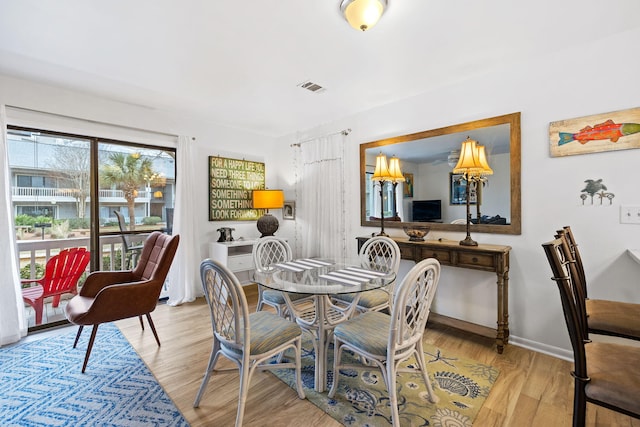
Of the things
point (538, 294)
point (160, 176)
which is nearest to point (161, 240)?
point (160, 176)

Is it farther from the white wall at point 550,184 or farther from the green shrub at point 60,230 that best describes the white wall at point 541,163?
the green shrub at point 60,230

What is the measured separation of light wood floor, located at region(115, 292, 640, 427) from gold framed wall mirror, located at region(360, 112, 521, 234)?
1075 millimetres

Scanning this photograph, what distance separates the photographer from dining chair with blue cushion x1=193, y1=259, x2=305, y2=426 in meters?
1.50

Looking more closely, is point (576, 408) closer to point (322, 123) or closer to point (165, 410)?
point (165, 410)

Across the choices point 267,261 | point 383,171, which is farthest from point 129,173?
point 383,171

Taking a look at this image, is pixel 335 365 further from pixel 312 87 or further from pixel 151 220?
pixel 151 220

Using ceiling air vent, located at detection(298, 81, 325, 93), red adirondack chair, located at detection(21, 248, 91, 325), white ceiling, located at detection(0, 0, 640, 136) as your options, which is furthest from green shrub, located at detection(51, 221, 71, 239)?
ceiling air vent, located at detection(298, 81, 325, 93)

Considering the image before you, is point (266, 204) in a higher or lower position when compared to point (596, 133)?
lower

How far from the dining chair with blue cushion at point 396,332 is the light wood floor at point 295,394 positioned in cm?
32

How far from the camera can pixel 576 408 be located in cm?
116

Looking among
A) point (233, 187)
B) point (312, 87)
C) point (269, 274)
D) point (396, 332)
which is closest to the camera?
point (396, 332)

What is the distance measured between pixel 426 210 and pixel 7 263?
4.09m

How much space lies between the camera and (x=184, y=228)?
3.71 metres

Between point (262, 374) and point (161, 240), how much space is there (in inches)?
63.2
